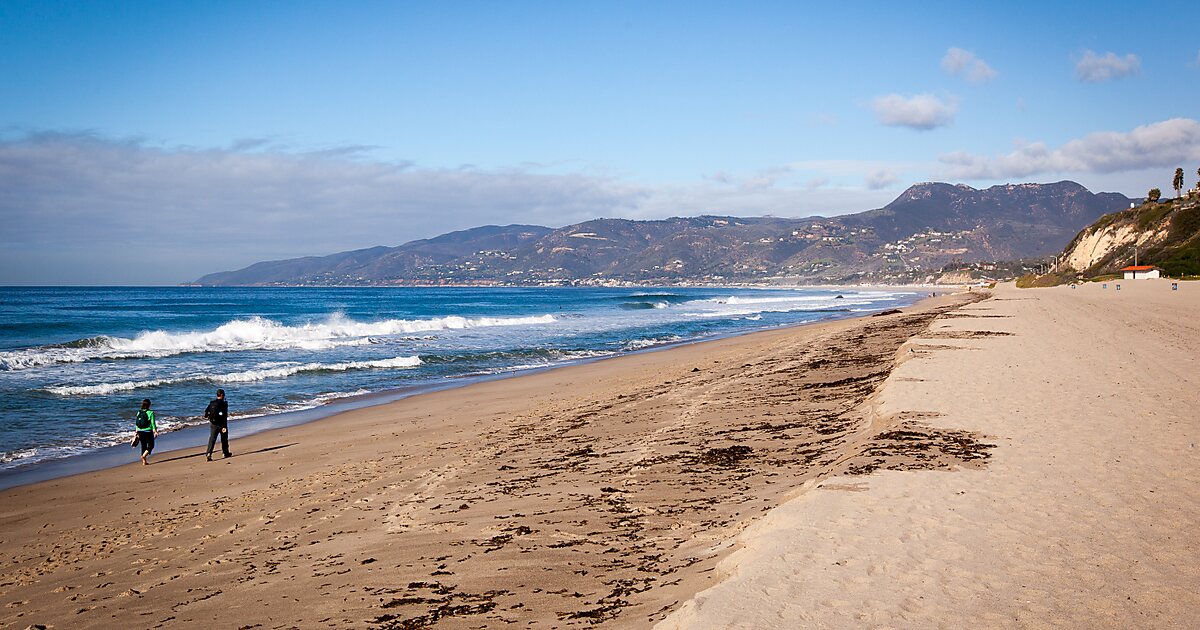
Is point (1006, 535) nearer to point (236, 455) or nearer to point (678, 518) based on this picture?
point (678, 518)

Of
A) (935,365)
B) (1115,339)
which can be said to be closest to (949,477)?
(935,365)

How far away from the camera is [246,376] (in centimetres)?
2219

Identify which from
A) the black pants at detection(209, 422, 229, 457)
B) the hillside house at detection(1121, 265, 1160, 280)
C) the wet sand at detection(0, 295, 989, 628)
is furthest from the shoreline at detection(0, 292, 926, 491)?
the hillside house at detection(1121, 265, 1160, 280)

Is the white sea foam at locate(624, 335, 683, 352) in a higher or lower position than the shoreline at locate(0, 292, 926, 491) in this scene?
lower

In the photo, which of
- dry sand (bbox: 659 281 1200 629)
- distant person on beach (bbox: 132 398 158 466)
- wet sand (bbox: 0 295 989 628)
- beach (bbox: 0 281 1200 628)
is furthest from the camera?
distant person on beach (bbox: 132 398 158 466)

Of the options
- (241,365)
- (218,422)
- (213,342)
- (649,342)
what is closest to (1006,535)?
(218,422)

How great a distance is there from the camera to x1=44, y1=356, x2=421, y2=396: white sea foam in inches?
749

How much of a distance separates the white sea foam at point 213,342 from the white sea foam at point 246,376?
704 cm

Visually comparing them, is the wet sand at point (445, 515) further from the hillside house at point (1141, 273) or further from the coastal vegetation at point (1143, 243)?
the coastal vegetation at point (1143, 243)

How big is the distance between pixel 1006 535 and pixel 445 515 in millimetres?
5283

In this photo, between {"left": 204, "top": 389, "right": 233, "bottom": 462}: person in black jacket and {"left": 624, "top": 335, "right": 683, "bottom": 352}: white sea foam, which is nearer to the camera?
{"left": 204, "top": 389, "right": 233, "bottom": 462}: person in black jacket

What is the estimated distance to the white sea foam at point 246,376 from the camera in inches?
749

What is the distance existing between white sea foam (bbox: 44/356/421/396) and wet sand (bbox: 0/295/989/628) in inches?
328

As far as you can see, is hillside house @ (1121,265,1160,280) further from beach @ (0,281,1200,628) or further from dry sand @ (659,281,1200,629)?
dry sand @ (659,281,1200,629)
